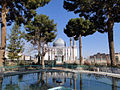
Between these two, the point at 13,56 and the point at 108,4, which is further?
the point at 13,56

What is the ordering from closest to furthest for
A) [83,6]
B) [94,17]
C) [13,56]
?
[83,6], [94,17], [13,56]

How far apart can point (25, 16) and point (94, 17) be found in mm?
10844

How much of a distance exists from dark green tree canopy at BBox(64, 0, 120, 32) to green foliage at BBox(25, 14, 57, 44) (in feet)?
37.7

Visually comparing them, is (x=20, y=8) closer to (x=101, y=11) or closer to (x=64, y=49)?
(x=101, y=11)

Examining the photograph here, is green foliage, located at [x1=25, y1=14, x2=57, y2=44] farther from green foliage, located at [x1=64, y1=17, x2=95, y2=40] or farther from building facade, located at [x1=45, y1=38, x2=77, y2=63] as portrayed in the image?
building facade, located at [x1=45, y1=38, x2=77, y2=63]

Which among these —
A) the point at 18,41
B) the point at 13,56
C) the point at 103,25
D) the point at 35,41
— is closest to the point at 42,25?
the point at 35,41

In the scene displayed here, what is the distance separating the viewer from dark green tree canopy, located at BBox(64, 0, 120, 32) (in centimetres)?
1602

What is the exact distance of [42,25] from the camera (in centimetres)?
2909

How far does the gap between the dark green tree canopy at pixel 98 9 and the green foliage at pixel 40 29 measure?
1148 centimetres

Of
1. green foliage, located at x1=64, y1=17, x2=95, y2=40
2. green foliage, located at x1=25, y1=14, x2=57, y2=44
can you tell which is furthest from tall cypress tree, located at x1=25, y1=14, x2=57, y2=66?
green foliage, located at x1=64, y1=17, x2=95, y2=40

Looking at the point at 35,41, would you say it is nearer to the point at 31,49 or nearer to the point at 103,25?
the point at 31,49

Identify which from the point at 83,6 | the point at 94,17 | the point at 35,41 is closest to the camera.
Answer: the point at 83,6

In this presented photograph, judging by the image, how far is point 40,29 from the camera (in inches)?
1145

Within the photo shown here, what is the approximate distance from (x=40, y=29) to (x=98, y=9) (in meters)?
16.2
